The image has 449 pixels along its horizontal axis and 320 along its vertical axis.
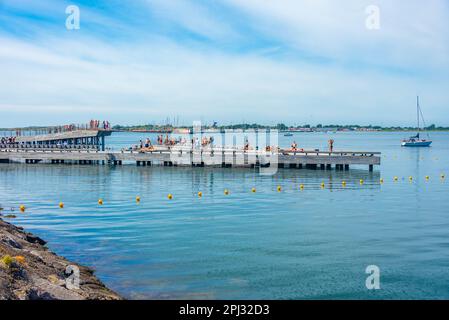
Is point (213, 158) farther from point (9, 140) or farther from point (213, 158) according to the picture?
point (9, 140)

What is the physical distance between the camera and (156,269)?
17094 millimetres

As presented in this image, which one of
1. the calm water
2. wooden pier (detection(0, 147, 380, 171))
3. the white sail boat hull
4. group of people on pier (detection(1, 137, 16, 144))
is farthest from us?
the white sail boat hull

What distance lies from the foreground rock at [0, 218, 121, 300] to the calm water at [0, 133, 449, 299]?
1.19 m

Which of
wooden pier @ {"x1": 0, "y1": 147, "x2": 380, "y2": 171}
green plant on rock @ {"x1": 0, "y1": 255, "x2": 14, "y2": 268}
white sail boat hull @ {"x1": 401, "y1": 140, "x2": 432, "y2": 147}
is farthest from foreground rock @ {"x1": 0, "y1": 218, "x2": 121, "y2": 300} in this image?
white sail boat hull @ {"x1": 401, "y1": 140, "x2": 432, "y2": 147}

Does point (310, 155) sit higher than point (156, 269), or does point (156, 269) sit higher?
point (310, 155)

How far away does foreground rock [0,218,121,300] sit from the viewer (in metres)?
11.2

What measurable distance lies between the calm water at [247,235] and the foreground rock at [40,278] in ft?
3.91

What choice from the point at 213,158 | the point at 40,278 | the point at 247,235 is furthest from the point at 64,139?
the point at 40,278

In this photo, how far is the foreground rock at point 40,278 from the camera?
11219 millimetres

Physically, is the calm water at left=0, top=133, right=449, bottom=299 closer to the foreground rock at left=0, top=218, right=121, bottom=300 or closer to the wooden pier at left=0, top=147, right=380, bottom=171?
the foreground rock at left=0, top=218, right=121, bottom=300

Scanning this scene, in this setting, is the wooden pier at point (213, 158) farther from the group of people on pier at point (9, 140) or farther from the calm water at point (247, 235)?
the group of people on pier at point (9, 140)

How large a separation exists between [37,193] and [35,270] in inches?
986
